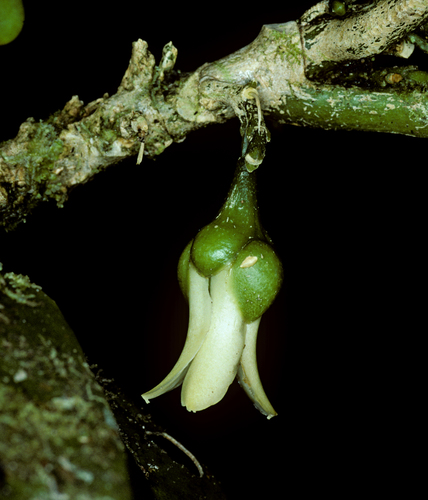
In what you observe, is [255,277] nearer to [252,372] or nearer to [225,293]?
[225,293]

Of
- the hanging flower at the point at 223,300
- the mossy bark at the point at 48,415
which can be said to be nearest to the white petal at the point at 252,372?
the hanging flower at the point at 223,300

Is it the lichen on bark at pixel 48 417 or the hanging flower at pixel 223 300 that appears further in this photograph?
the hanging flower at pixel 223 300

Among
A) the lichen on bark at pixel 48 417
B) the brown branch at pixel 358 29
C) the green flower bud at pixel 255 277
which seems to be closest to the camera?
the lichen on bark at pixel 48 417

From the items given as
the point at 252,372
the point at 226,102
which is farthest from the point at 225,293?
the point at 226,102

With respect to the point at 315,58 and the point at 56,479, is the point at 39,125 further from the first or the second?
the point at 56,479

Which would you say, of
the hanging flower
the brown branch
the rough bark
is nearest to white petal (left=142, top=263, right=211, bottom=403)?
the hanging flower

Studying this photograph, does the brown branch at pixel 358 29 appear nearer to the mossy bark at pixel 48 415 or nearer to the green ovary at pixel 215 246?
the green ovary at pixel 215 246
